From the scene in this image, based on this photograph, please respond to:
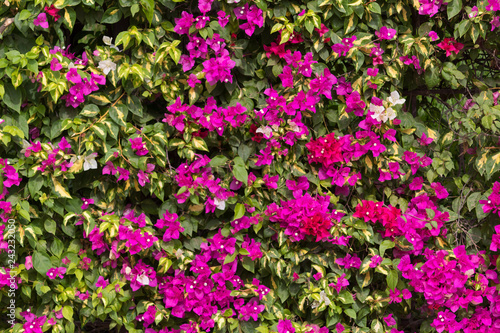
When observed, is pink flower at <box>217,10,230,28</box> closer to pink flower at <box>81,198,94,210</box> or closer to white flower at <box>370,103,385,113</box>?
white flower at <box>370,103,385,113</box>

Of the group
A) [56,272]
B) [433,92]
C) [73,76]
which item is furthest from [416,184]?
[56,272]

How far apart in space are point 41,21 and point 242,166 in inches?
51.5

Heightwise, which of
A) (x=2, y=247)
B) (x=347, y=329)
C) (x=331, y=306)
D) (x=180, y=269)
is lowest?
(x=347, y=329)

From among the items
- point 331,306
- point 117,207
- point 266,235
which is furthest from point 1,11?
point 331,306

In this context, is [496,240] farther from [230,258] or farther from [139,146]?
[139,146]

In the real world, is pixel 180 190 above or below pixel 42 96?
below

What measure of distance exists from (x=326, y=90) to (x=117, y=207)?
4.50ft

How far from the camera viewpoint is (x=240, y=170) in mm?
2693

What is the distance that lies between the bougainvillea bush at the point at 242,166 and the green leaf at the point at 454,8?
2 cm

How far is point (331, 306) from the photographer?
2.84m

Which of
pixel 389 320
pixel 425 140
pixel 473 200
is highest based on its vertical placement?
pixel 425 140

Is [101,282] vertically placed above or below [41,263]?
below

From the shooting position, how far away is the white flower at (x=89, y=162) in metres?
2.62

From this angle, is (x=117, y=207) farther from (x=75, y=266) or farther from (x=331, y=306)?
(x=331, y=306)
